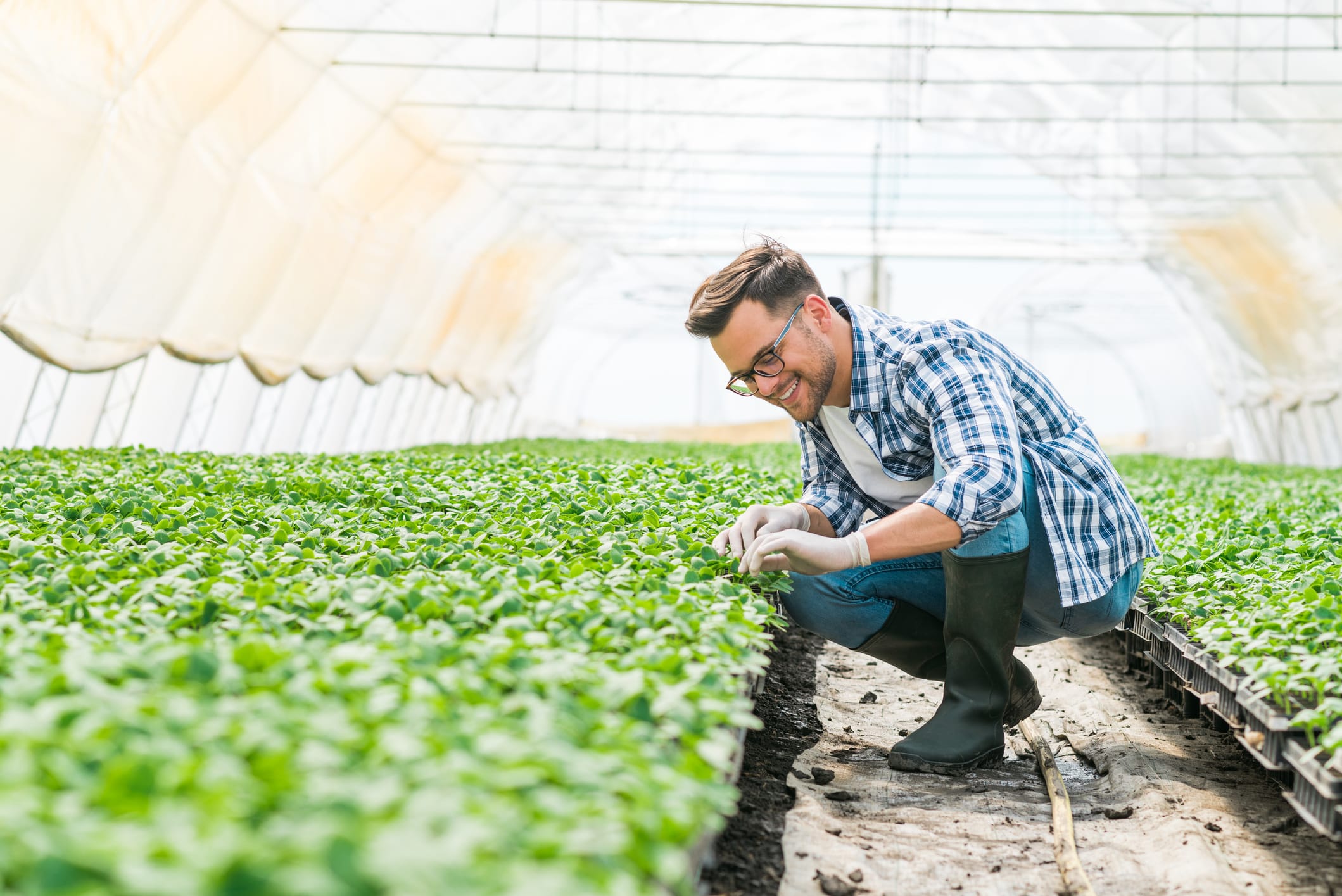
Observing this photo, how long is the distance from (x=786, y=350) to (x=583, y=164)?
14.5m

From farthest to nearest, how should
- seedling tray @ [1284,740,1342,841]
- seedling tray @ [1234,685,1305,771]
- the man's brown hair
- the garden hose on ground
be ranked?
the man's brown hair < the garden hose on ground < seedling tray @ [1234,685,1305,771] < seedling tray @ [1284,740,1342,841]

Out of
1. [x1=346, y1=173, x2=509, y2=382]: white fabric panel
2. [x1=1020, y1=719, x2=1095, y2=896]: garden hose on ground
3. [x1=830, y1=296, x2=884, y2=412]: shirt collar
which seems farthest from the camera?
[x1=346, y1=173, x2=509, y2=382]: white fabric panel

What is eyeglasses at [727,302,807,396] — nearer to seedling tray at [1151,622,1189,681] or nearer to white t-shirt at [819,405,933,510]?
white t-shirt at [819,405,933,510]

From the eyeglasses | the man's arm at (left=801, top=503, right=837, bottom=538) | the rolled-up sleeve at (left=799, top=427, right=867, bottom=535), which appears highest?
the eyeglasses

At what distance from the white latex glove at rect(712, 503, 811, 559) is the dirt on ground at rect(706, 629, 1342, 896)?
78 cm

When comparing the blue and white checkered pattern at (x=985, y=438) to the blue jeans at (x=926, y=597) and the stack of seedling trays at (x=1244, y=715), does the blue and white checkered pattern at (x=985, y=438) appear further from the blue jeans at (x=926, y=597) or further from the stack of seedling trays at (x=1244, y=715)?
the stack of seedling trays at (x=1244, y=715)

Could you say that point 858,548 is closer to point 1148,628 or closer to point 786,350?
point 786,350

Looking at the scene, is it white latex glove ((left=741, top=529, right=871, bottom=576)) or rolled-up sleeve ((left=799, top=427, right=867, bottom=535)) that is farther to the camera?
rolled-up sleeve ((left=799, top=427, right=867, bottom=535))

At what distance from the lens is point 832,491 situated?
4.22 m

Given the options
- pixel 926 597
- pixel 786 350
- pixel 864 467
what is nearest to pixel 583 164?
pixel 864 467

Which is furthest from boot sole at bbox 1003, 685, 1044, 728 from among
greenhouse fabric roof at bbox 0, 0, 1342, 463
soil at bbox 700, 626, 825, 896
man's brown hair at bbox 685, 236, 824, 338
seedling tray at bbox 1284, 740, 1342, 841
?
greenhouse fabric roof at bbox 0, 0, 1342, 463

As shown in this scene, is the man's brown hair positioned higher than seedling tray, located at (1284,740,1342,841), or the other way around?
the man's brown hair

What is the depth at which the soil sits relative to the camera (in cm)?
300

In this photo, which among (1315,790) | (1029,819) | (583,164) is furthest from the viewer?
(583,164)
